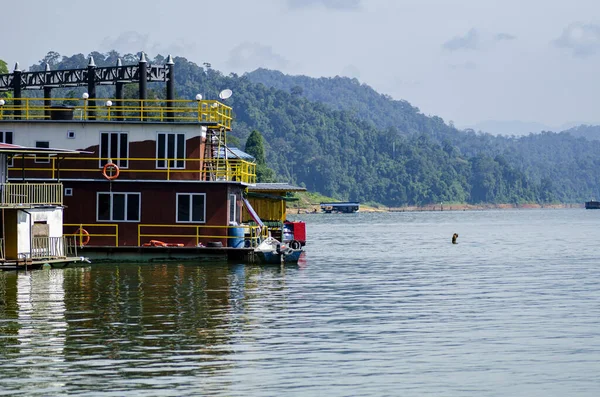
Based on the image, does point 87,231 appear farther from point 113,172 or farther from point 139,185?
point 139,185

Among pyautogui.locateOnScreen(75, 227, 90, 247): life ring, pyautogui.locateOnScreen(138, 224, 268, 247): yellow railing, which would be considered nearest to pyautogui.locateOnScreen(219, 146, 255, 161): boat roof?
pyautogui.locateOnScreen(138, 224, 268, 247): yellow railing

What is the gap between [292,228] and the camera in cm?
6856

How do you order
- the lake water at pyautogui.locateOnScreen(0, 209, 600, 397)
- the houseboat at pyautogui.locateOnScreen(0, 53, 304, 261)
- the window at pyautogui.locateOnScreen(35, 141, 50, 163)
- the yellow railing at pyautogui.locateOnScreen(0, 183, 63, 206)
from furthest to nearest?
1. the window at pyautogui.locateOnScreen(35, 141, 50, 163)
2. the houseboat at pyautogui.locateOnScreen(0, 53, 304, 261)
3. the yellow railing at pyautogui.locateOnScreen(0, 183, 63, 206)
4. the lake water at pyautogui.locateOnScreen(0, 209, 600, 397)

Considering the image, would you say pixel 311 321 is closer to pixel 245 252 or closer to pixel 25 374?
pixel 25 374

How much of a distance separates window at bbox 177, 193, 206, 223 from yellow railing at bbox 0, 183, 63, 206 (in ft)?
19.2

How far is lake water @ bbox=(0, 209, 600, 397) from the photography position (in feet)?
73.0

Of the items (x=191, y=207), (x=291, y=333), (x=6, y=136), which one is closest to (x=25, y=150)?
(x=6, y=136)

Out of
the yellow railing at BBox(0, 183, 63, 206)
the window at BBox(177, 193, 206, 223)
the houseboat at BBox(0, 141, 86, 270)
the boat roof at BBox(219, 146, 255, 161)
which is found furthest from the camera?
the boat roof at BBox(219, 146, 255, 161)

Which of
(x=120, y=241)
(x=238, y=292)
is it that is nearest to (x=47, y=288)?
(x=238, y=292)

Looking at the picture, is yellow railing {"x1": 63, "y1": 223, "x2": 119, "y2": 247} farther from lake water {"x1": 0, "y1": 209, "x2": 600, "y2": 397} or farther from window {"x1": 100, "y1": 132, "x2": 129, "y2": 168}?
window {"x1": 100, "y1": 132, "x2": 129, "y2": 168}

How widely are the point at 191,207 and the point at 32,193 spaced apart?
7.77 m

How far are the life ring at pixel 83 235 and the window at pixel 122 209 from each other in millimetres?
940

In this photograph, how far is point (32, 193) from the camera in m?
48.6

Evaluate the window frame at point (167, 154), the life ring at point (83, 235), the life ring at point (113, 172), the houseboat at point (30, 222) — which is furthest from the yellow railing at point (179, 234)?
the houseboat at point (30, 222)
